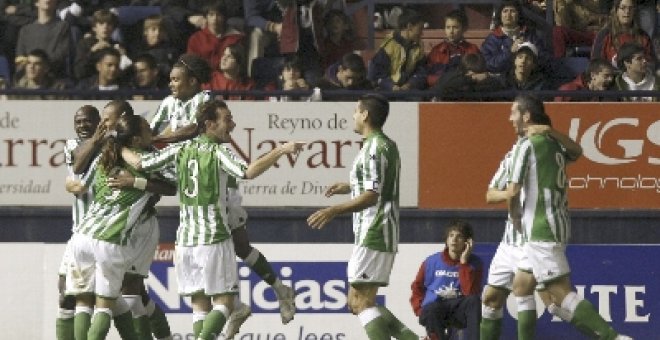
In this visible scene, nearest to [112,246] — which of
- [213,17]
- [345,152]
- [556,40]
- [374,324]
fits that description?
[374,324]

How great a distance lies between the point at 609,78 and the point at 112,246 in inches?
186

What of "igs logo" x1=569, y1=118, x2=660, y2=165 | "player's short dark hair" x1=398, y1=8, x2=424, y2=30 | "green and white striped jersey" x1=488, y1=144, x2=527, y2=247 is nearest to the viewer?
"green and white striped jersey" x1=488, y1=144, x2=527, y2=247

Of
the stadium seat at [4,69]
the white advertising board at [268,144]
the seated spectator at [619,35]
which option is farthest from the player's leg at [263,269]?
the seated spectator at [619,35]

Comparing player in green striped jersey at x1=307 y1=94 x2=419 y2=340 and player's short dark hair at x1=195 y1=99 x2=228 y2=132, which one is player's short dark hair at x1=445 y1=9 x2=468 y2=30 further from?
player's short dark hair at x1=195 y1=99 x2=228 y2=132

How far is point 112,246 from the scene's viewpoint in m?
14.2

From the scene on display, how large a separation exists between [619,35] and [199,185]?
5.37 metres

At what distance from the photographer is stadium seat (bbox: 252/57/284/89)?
58.8 feet

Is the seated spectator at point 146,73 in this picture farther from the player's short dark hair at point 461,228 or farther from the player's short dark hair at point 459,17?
the player's short dark hair at point 461,228

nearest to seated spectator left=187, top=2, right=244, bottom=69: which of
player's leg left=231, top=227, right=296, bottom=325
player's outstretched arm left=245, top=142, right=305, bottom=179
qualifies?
player's leg left=231, top=227, right=296, bottom=325

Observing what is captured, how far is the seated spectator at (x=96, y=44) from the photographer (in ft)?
58.3

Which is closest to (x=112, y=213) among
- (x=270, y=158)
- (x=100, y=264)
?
(x=100, y=264)

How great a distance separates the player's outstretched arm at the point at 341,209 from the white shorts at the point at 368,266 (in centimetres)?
38

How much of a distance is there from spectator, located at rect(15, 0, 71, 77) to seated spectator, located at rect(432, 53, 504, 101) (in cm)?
341

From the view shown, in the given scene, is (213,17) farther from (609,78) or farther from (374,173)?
(374,173)
